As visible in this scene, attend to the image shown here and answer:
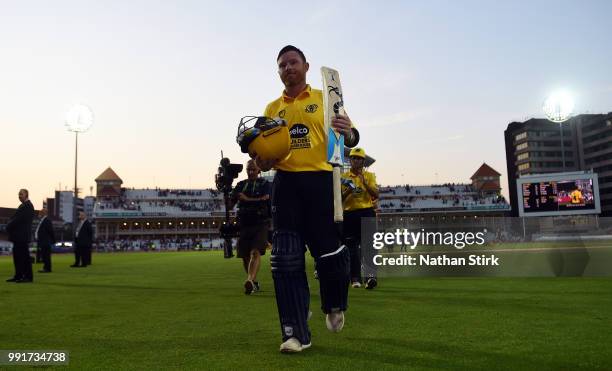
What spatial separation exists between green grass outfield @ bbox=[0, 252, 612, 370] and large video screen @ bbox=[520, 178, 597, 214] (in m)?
33.6

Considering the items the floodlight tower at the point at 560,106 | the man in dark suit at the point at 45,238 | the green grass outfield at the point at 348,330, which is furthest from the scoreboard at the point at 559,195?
the man in dark suit at the point at 45,238

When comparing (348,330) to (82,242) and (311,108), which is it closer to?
(311,108)

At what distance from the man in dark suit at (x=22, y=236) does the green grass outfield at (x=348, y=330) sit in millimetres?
4432

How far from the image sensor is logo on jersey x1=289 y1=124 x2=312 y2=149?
421 centimetres

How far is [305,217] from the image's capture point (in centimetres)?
419

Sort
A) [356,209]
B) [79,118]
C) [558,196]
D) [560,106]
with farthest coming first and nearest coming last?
[560,106], [79,118], [558,196], [356,209]

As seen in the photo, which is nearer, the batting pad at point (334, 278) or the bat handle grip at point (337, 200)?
A: the bat handle grip at point (337, 200)

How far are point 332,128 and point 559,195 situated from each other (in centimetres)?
3979

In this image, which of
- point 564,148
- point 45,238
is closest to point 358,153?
point 45,238

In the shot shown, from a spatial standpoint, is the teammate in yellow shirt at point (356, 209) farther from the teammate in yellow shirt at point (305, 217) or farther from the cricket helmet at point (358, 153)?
the teammate in yellow shirt at point (305, 217)

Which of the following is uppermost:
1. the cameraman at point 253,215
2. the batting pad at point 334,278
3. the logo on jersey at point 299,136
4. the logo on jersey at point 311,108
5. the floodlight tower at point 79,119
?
the floodlight tower at point 79,119

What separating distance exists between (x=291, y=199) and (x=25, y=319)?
373cm

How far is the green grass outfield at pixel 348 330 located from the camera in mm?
3393

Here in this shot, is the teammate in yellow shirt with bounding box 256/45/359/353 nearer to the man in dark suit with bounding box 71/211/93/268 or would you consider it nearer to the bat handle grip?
the bat handle grip
